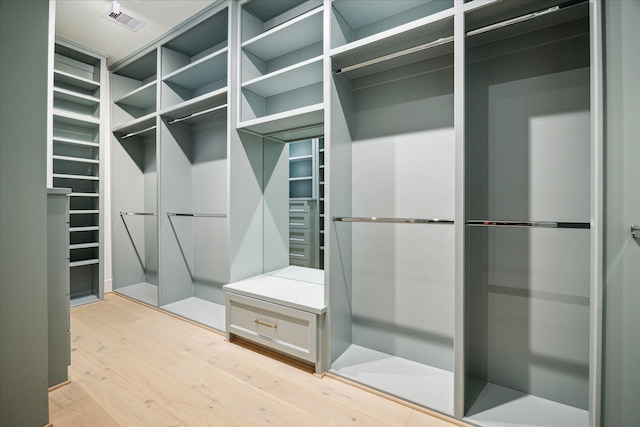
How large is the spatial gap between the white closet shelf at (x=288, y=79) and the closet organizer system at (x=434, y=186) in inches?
0.6

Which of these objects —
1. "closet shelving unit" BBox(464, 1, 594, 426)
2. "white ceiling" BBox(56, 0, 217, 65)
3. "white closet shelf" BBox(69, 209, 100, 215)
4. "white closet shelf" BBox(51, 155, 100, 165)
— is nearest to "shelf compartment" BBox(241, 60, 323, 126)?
"white ceiling" BBox(56, 0, 217, 65)

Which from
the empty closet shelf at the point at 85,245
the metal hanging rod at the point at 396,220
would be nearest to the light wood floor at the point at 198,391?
the metal hanging rod at the point at 396,220

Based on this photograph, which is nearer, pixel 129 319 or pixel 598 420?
pixel 598 420

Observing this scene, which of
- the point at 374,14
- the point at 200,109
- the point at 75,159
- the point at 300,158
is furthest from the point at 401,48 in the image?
the point at 75,159

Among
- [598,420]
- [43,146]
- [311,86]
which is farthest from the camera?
[311,86]

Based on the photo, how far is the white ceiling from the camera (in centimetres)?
234

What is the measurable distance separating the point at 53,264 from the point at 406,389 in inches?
84.3

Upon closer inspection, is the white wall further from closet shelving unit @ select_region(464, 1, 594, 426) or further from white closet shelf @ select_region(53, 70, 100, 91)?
white closet shelf @ select_region(53, 70, 100, 91)

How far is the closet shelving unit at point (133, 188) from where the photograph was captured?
3393 millimetres

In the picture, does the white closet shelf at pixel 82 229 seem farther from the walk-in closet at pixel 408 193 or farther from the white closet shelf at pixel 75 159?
the white closet shelf at pixel 75 159

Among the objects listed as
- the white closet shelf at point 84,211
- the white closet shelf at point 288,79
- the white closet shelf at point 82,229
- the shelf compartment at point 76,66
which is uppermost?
the shelf compartment at point 76,66

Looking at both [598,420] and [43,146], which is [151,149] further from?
[598,420]

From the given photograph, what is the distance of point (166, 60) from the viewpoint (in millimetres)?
2832

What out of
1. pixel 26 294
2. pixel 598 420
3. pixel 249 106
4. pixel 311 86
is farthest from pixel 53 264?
pixel 598 420
